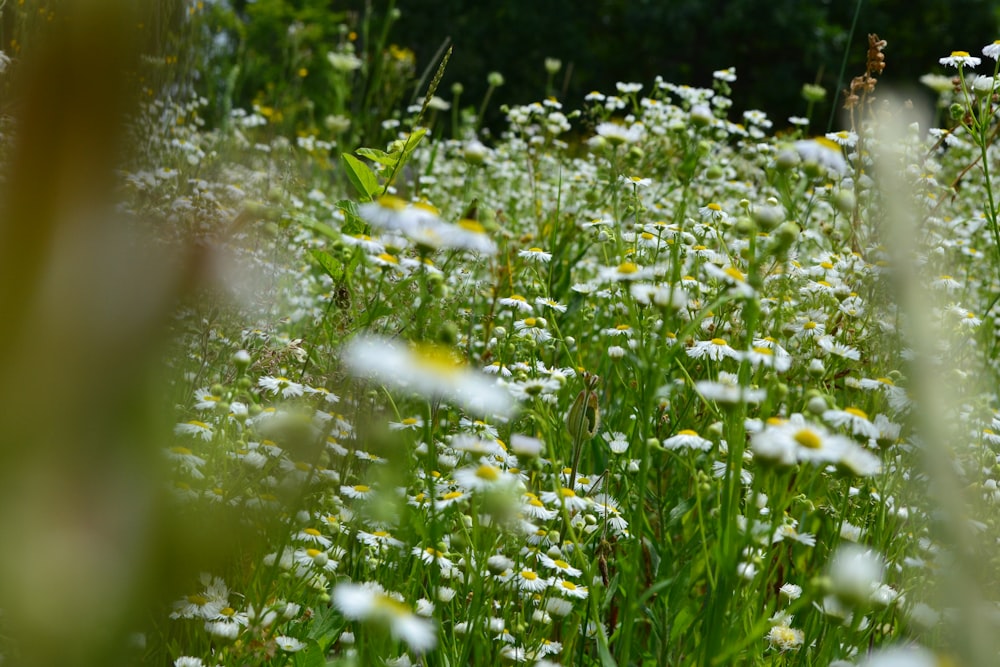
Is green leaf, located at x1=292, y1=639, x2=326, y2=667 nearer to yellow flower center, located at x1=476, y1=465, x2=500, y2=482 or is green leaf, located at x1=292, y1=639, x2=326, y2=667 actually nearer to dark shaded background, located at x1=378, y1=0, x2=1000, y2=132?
yellow flower center, located at x1=476, y1=465, x2=500, y2=482

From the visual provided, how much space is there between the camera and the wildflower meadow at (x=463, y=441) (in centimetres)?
28

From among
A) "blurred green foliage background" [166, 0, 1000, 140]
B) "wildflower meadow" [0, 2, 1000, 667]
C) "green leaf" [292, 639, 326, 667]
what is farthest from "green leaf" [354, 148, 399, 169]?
"blurred green foliage background" [166, 0, 1000, 140]

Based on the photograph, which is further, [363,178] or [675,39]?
[675,39]

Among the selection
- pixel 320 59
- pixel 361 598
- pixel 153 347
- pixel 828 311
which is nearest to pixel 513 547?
pixel 361 598

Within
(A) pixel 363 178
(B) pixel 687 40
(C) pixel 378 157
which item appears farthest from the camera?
(B) pixel 687 40

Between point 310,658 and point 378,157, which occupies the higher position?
point 378,157

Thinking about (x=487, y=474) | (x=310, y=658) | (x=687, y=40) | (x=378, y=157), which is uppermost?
(x=687, y=40)

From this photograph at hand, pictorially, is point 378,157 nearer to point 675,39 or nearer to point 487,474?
point 487,474

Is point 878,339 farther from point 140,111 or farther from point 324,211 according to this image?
point 324,211

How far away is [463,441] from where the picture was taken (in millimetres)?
1219

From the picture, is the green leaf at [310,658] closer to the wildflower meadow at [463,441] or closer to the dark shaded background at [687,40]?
the wildflower meadow at [463,441]

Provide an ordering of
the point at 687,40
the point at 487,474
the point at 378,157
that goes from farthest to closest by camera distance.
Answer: the point at 687,40, the point at 378,157, the point at 487,474

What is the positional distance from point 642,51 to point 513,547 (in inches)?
568

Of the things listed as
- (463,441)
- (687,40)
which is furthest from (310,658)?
(687,40)
